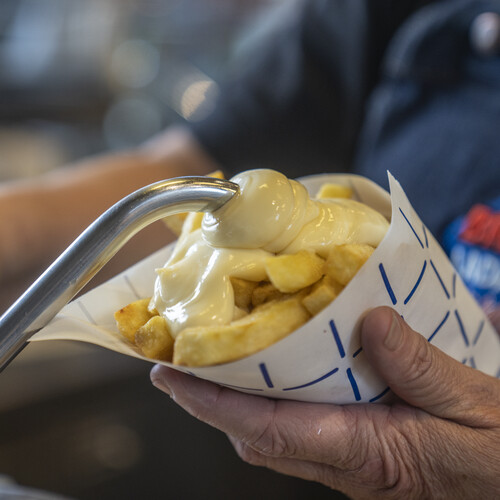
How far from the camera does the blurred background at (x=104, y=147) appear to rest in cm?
189

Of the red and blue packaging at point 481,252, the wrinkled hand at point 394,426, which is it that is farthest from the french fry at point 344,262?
the red and blue packaging at point 481,252

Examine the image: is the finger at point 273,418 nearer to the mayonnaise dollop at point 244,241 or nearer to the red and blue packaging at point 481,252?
A: the mayonnaise dollop at point 244,241

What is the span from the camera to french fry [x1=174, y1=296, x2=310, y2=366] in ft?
1.97

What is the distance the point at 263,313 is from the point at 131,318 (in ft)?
0.53

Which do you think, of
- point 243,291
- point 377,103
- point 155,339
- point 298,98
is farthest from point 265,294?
point 298,98

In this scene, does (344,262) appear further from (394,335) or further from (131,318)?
(131,318)

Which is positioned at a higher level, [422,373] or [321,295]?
[321,295]

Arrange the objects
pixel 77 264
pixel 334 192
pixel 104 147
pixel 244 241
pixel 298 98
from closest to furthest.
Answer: pixel 77 264 → pixel 244 241 → pixel 334 192 → pixel 298 98 → pixel 104 147

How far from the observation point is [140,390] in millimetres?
2150

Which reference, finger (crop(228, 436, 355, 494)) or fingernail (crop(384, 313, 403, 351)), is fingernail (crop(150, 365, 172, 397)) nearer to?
finger (crop(228, 436, 355, 494))

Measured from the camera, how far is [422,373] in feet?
2.22

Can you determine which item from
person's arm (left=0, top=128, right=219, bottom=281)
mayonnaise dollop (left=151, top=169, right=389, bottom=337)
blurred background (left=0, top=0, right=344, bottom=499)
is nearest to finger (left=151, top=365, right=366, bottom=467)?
mayonnaise dollop (left=151, top=169, right=389, bottom=337)

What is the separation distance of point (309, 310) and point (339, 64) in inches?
43.4

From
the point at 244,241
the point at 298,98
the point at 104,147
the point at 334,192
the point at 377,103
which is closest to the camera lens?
the point at 244,241
